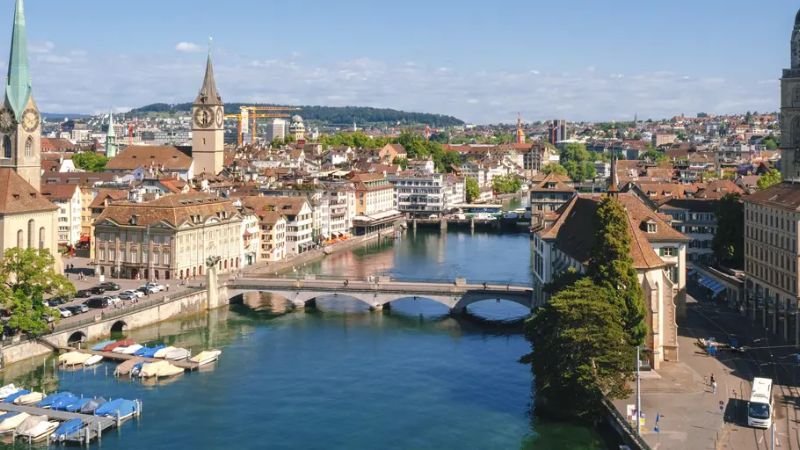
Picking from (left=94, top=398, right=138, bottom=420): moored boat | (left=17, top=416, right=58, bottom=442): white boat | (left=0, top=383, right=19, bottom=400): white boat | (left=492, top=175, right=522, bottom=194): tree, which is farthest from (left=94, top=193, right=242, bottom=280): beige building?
(left=492, top=175, right=522, bottom=194): tree

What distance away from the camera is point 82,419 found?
38.0 meters

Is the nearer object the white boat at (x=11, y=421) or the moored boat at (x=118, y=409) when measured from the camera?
the white boat at (x=11, y=421)

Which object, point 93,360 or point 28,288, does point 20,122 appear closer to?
point 28,288

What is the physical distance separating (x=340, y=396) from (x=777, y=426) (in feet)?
56.1

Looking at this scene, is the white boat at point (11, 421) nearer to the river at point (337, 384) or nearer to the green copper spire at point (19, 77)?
the river at point (337, 384)

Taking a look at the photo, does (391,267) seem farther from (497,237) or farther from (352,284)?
(497,237)

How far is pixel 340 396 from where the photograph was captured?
43156 millimetres

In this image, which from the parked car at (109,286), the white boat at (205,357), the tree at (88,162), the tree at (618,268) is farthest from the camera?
the tree at (88,162)

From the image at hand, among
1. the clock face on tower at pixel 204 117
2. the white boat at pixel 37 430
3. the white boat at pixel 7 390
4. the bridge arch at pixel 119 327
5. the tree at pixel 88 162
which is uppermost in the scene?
the clock face on tower at pixel 204 117

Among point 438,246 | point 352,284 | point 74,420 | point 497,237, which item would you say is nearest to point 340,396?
point 74,420

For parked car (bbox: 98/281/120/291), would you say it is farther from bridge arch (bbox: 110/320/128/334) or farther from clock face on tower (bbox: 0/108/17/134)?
clock face on tower (bbox: 0/108/17/134)

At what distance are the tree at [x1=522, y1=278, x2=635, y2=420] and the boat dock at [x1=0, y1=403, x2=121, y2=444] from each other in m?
16.0

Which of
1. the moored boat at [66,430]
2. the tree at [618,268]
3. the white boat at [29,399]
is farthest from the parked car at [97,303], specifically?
the tree at [618,268]

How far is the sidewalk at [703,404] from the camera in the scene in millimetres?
33656
